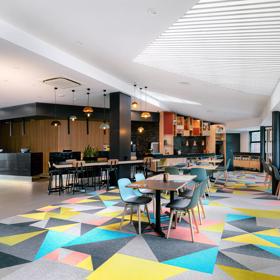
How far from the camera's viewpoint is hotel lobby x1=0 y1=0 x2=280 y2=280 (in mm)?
3029

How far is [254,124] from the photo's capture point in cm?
1281

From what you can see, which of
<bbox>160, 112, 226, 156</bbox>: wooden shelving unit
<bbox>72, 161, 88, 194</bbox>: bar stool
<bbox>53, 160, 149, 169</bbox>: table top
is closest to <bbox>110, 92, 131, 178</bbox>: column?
<bbox>53, 160, 149, 169</bbox>: table top

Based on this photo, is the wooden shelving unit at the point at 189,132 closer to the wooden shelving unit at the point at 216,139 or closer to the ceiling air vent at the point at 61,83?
the wooden shelving unit at the point at 216,139

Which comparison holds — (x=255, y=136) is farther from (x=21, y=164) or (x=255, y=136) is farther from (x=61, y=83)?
(x=21, y=164)

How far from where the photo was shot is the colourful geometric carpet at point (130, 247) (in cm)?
279

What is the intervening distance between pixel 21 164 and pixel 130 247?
28.6 feet

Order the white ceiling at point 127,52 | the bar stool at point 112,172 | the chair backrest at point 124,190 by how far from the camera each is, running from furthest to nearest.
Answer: the bar stool at point 112,172
the chair backrest at point 124,190
the white ceiling at point 127,52

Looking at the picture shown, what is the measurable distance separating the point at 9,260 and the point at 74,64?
432 centimetres

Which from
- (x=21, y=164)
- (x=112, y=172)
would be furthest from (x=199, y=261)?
(x=21, y=164)

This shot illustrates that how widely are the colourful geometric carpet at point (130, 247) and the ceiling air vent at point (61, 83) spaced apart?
3.44 m

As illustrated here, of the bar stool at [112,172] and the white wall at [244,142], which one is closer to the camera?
the bar stool at [112,172]

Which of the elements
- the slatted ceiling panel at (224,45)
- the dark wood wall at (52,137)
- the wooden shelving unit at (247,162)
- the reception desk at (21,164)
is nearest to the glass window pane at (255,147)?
the wooden shelving unit at (247,162)

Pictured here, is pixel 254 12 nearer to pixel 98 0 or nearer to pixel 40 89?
pixel 98 0

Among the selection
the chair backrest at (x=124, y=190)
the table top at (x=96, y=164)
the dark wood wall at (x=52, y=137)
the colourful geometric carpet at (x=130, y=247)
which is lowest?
the colourful geometric carpet at (x=130, y=247)
